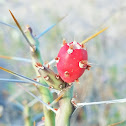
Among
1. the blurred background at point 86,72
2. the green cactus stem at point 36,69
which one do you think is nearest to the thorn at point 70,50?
the green cactus stem at point 36,69

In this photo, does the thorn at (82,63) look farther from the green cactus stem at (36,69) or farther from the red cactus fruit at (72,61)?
the green cactus stem at (36,69)

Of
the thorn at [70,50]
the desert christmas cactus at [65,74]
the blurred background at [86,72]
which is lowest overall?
the desert christmas cactus at [65,74]

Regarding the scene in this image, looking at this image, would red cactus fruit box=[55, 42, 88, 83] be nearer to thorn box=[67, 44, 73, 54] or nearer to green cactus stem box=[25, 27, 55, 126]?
thorn box=[67, 44, 73, 54]

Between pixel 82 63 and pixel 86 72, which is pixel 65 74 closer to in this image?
pixel 82 63

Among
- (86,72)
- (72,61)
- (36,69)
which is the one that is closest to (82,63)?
(72,61)

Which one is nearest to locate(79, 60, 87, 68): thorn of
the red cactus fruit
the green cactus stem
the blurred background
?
the red cactus fruit

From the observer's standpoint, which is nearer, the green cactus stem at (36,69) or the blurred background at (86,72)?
the green cactus stem at (36,69)

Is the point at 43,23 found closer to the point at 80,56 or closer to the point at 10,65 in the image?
the point at 10,65

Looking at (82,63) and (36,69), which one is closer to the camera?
(82,63)

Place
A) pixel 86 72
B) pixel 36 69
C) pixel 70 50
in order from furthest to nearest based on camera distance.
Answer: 1. pixel 86 72
2. pixel 36 69
3. pixel 70 50
